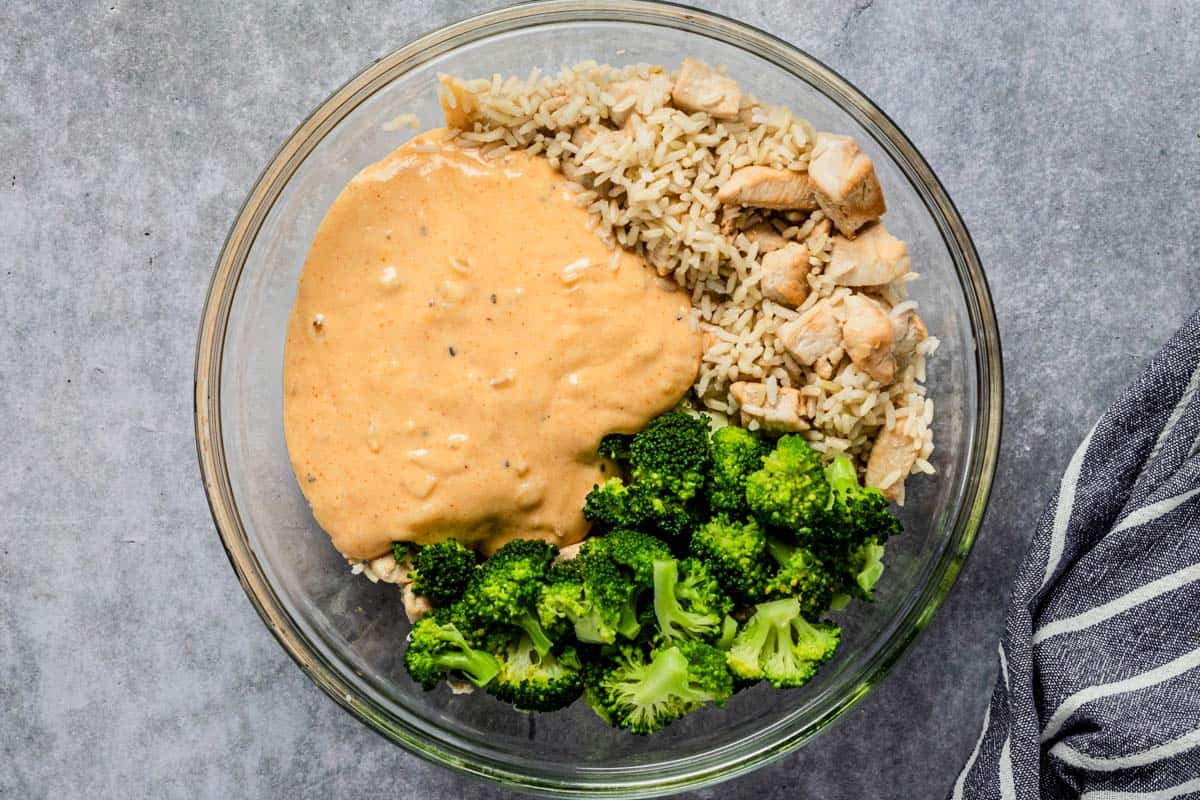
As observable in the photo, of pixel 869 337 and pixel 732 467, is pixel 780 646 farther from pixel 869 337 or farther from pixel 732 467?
pixel 869 337

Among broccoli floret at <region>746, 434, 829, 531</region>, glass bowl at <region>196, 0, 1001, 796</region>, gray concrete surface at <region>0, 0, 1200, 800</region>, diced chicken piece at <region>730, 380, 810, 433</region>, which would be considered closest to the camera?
broccoli floret at <region>746, 434, 829, 531</region>

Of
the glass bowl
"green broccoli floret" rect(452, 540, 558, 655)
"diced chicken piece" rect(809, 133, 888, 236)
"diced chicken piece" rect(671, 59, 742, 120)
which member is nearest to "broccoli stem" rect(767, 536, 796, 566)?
the glass bowl

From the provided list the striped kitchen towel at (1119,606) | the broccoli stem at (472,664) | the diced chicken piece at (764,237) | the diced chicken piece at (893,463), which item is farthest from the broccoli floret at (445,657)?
the striped kitchen towel at (1119,606)

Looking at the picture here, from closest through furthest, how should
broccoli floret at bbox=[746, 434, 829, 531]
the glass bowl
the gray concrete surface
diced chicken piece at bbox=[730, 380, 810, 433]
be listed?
broccoli floret at bbox=[746, 434, 829, 531] → diced chicken piece at bbox=[730, 380, 810, 433] → the glass bowl → the gray concrete surface

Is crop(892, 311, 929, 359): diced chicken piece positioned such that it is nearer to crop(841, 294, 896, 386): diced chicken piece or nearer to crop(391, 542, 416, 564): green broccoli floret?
crop(841, 294, 896, 386): diced chicken piece

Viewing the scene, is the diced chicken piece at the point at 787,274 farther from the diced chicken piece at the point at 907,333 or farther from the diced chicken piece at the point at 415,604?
the diced chicken piece at the point at 415,604

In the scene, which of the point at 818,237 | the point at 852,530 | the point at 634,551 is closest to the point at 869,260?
the point at 818,237
